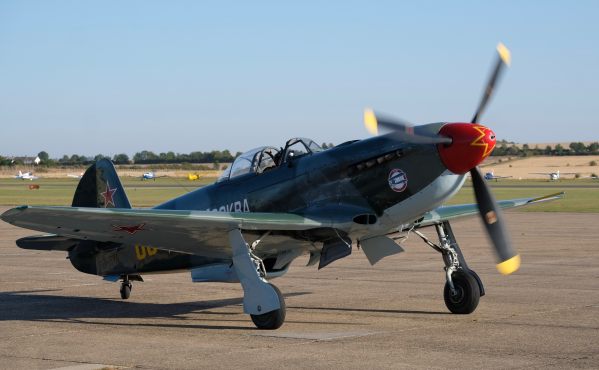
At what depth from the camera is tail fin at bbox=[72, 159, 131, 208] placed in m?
15.7

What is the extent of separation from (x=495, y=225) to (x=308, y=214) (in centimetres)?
255

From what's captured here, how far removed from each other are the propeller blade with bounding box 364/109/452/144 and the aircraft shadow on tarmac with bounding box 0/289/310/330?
10.5ft

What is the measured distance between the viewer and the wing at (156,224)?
37.8 feet

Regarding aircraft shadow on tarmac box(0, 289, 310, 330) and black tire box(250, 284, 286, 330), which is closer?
black tire box(250, 284, 286, 330)

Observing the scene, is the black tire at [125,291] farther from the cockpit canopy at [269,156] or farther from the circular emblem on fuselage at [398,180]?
the circular emblem on fuselage at [398,180]

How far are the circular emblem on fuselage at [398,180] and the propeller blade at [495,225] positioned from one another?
89 centimetres

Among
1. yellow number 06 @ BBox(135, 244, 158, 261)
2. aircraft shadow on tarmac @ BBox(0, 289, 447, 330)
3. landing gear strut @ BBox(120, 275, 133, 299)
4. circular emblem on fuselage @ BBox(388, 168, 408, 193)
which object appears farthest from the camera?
landing gear strut @ BBox(120, 275, 133, 299)

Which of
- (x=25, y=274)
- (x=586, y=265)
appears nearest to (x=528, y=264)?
(x=586, y=265)

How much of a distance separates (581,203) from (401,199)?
41.9 meters

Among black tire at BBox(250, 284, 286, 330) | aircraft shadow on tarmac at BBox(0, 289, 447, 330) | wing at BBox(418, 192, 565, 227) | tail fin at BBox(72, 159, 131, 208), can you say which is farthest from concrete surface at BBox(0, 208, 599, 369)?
tail fin at BBox(72, 159, 131, 208)

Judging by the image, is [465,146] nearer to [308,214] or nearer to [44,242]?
[308,214]

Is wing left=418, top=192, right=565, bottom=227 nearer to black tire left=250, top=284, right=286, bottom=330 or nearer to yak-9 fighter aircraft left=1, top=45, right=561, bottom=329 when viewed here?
yak-9 fighter aircraft left=1, top=45, right=561, bottom=329

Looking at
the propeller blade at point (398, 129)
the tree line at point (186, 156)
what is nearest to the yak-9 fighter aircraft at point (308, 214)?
the propeller blade at point (398, 129)

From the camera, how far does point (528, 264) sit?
20.3m
